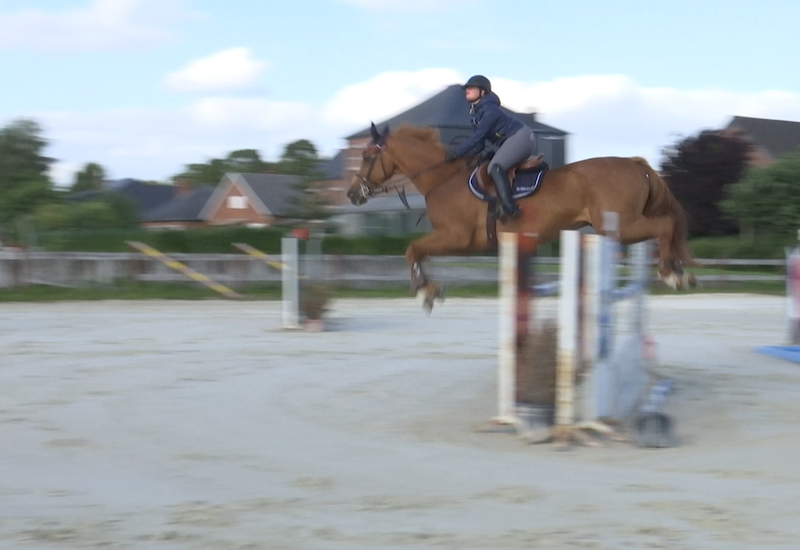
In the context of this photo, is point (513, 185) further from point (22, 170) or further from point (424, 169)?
point (22, 170)

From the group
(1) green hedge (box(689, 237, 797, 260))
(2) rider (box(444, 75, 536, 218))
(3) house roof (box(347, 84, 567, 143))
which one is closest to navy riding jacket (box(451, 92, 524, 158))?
(2) rider (box(444, 75, 536, 218))

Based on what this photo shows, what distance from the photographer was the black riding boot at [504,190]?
823 cm

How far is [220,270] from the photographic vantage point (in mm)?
23453

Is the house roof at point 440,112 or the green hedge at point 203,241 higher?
the house roof at point 440,112

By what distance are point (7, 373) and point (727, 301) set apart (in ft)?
52.1

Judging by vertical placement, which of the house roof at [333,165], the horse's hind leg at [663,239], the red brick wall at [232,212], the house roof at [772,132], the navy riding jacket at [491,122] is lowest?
the horse's hind leg at [663,239]

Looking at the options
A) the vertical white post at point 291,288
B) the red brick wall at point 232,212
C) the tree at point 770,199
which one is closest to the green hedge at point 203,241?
the vertical white post at point 291,288

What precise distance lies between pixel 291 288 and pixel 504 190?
6.96 meters

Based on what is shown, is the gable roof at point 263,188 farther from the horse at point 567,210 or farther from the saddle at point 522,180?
the saddle at point 522,180

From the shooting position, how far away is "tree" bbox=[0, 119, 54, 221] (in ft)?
169

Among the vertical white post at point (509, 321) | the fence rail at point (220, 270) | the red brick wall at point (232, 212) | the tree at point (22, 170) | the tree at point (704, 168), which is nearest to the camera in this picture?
the vertical white post at point (509, 321)

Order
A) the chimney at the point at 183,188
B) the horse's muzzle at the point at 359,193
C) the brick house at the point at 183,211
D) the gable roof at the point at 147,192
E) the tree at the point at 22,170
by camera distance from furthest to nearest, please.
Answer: the gable roof at the point at 147,192
the chimney at the point at 183,188
the brick house at the point at 183,211
the tree at the point at 22,170
the horse's muzzle at the point at 359,193

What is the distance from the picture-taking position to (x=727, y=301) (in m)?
22.1

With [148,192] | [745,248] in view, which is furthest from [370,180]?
[148,192]
